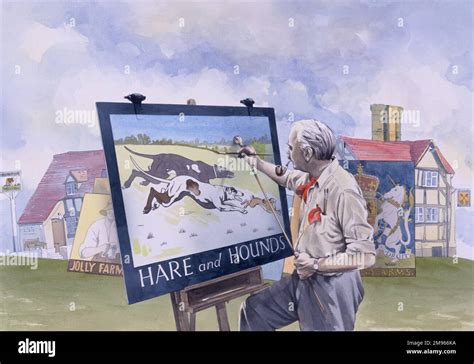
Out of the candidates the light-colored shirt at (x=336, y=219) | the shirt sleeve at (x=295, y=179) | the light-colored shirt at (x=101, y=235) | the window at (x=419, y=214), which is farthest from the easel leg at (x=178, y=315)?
the window at (x=419, y=214)

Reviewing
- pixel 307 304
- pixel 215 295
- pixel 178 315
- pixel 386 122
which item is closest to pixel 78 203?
pixel 178 315

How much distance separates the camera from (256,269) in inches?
173

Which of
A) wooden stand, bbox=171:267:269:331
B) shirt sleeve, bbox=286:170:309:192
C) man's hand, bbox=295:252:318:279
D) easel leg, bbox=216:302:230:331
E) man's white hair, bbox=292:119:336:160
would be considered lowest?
easel leg, bbox=216:302:230:331

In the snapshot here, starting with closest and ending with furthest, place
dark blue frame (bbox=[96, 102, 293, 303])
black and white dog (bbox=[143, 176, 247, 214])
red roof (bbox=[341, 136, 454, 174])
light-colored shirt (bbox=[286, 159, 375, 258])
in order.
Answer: dark blue frame (bbox=[96, 102, 293, 303]) → black and white dog (bbox=[143, 176, 247, 214]) → light-colored shirt (bbox=[286, 159, 375, 258]) → red roof (bbox=[341, 136, 454, 174])

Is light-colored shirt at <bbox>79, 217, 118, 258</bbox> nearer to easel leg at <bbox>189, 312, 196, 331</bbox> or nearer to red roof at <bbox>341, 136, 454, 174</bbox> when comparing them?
easel leg at <bbox>189, 312, 196, 331</bbox>

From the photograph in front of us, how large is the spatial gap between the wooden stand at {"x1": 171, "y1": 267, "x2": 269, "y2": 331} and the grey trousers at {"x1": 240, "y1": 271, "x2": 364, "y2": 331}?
11 centimetres

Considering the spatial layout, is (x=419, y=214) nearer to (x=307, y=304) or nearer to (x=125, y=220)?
(x=307, y=304)

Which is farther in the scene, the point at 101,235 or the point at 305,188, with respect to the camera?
the point at 305,188

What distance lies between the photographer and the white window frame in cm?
440

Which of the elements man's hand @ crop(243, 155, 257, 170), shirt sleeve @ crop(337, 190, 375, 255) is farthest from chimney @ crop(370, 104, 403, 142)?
man's hand @ crop(243, 155, 257, 170)

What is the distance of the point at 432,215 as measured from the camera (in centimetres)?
441

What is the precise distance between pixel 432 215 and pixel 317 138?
1003mm
